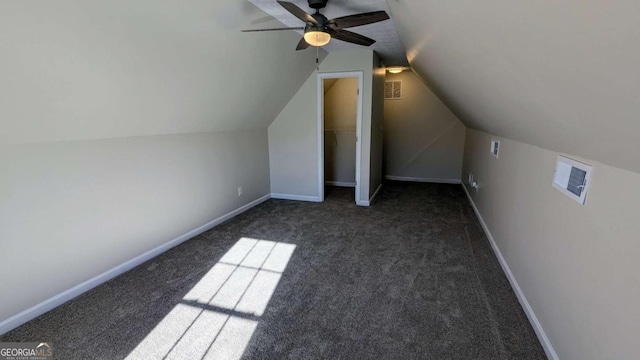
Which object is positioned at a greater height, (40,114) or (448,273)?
(40,114)

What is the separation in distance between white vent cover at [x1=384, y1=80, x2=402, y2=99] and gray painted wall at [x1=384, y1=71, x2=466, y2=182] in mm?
65

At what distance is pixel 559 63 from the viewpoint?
3.17 ft

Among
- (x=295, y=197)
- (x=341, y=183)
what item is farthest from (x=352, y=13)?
(x=341, y=183)

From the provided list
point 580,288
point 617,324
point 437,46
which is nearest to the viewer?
point 617,324

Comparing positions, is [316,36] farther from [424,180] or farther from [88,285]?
[424,180]

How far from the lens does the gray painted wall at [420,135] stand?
579 cm

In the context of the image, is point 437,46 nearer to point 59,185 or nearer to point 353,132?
point 59,185

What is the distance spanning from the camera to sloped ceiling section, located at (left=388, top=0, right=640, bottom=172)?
71 cm

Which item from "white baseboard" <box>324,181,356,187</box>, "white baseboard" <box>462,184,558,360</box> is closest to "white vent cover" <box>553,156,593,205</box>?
"white baseboard" <box>462,184,558,360</box>

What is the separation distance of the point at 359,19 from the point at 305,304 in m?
2.10

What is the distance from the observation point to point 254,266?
2.57 m

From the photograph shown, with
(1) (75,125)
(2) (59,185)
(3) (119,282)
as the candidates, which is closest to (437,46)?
(1) (75,125)

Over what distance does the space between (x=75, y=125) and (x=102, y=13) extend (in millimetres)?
833

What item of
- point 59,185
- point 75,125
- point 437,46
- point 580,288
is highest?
point 437,46
